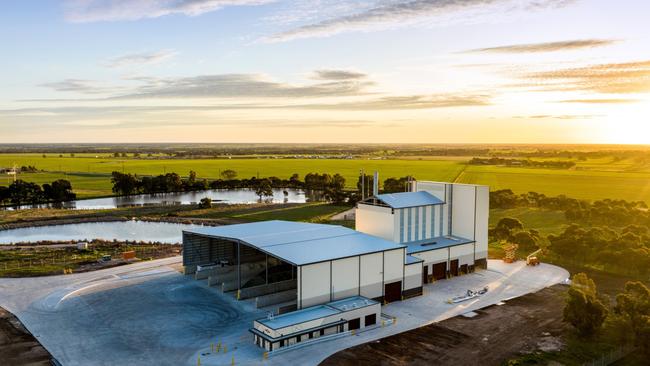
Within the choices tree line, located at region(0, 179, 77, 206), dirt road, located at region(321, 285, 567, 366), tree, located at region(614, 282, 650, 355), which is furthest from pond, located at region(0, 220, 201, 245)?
tree, located at region(614, 282, 650, 355)

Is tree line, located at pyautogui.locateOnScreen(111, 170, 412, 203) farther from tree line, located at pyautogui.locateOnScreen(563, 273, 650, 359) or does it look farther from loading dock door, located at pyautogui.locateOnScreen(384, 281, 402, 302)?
tree line, located at pyautogui.locateOnScreen(563, 273, 650, 359)

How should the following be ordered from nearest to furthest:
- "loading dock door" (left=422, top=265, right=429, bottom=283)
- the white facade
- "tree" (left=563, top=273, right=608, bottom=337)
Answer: "tree" (left=563, top=273, right=608, bottom=337), the white facade, "loading dock door" (left=422, top=265, right=429, bottom=283)

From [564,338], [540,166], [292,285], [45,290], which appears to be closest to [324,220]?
[292,285]

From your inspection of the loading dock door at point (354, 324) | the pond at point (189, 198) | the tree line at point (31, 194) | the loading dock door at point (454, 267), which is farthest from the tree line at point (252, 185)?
the loading dock door at point (354, 324)

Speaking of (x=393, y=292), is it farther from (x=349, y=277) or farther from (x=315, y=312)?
(x=315, y=312)

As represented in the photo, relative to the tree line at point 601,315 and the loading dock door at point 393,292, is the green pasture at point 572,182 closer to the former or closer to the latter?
the tree line at point 601,315

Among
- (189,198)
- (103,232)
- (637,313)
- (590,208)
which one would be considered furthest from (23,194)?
(590,208)

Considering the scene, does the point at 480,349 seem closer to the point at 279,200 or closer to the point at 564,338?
the point at 564,338
